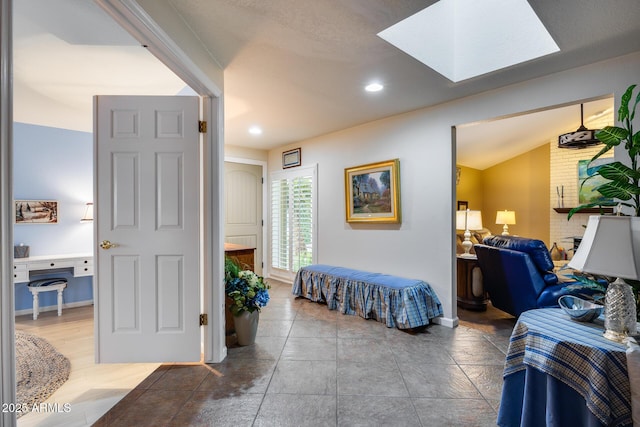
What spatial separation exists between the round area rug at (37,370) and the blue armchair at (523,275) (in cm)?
398

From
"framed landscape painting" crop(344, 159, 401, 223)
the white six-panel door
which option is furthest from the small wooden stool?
"framed landscape painting" crop(344, 159, 401, 223)

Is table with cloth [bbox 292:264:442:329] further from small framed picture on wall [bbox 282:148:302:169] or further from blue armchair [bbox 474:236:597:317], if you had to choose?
small framed picture on wall [bbox 282:148:302:169]

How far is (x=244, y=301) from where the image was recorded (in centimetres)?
267

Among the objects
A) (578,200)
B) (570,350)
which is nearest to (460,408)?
(570,350)

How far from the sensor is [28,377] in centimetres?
219

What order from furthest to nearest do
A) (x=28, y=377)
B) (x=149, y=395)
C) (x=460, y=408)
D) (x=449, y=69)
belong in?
(x=449, y=69) < (x=28, y=377) < (x=149, y=395) < (x=460, y=408)

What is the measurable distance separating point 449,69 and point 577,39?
2.74ft

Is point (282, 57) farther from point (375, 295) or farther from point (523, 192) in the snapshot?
point (523, 192)

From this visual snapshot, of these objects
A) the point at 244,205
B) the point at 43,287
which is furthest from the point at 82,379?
the point at 244,205

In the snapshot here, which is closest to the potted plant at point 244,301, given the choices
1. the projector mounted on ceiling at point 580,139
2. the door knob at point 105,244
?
the door knob at point 105,244

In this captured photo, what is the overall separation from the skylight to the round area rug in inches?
129

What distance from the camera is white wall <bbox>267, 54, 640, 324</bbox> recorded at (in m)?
2.44

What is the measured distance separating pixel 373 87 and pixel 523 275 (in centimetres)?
238

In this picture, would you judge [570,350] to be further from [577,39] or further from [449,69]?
[449,69]
